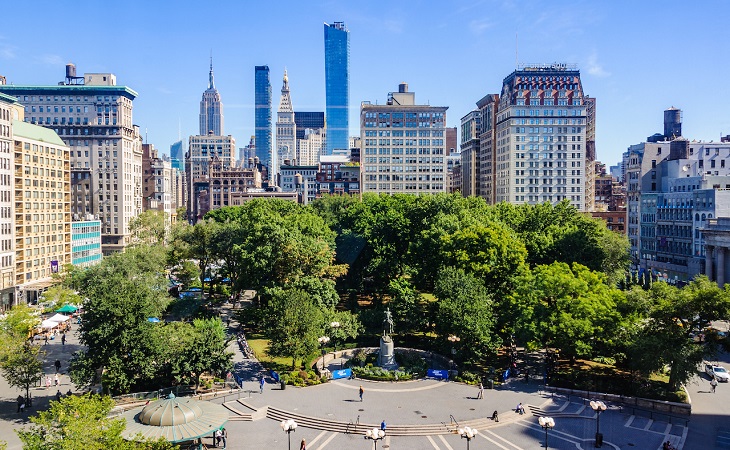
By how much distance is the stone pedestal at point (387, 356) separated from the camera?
176 feet

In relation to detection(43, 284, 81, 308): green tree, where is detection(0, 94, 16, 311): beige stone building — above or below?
above

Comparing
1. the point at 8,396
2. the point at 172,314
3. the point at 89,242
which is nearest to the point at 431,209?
the point at 172,314

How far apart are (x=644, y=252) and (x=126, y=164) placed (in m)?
116

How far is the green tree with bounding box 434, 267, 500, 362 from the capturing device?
50369 mm

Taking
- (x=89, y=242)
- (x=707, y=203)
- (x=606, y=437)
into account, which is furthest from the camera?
(x=89, y=242)

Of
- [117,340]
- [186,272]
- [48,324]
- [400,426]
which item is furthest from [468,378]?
[186,272]

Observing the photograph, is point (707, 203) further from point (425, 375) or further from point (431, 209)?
point (425, 375)

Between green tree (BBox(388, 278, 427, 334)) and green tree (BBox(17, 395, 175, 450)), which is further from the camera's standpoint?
green tree (BBox(388, 278, 427, 334))

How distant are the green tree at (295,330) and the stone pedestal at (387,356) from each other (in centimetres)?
661

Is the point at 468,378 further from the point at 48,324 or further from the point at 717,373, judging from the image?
the point at 48,324

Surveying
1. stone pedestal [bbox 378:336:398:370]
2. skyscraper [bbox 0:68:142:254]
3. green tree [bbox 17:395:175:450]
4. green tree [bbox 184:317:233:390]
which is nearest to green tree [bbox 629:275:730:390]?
A: stone pedestal [bbox 378:336:398:370]

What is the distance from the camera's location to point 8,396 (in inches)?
1813

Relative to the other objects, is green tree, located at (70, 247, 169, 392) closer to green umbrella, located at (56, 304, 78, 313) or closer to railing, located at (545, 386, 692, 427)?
green umbrella, located at (56, 304, 78, 313)

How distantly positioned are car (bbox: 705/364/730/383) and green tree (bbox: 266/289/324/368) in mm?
35718
